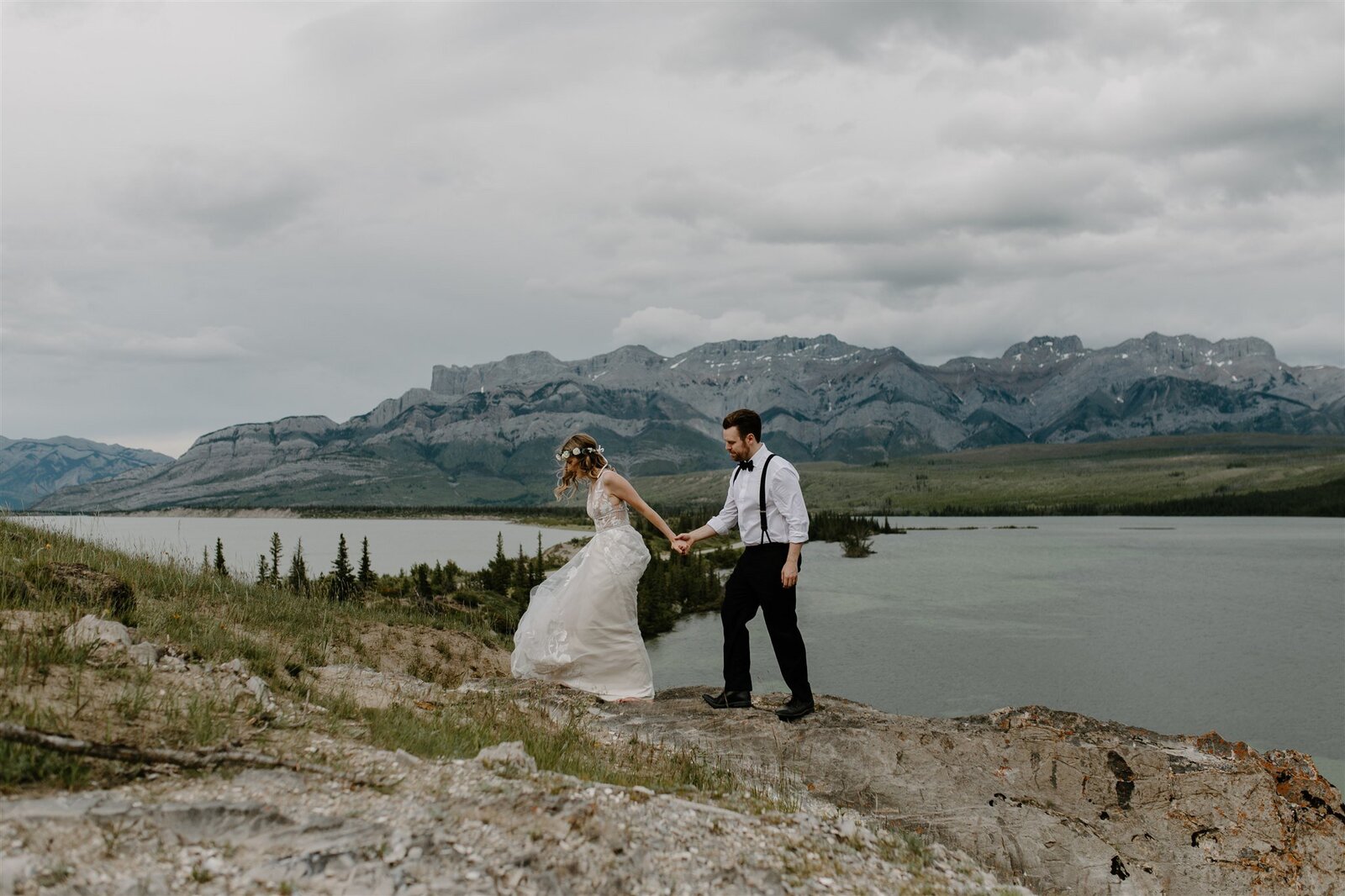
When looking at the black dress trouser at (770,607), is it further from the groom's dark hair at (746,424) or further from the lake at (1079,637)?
the lake at (1079,637)

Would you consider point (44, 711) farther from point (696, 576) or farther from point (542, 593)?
point (696, 576)

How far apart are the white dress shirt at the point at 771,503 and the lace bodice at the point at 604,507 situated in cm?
196

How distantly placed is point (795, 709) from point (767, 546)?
2.02m

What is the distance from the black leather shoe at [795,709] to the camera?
10125mm

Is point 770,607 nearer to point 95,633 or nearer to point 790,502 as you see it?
point 790,502

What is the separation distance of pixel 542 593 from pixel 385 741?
5.45 m

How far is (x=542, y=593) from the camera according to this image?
40.7ft

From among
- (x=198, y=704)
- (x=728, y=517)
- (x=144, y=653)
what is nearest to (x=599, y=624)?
(x=728, y=517)

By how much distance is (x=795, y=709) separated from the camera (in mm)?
10188

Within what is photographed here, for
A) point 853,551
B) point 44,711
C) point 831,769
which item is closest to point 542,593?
point 831,769

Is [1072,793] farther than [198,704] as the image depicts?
Yes

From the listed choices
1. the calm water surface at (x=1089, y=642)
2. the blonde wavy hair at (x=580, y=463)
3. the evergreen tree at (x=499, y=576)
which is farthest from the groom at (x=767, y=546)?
the evergreen tree at (x=499, y=576)

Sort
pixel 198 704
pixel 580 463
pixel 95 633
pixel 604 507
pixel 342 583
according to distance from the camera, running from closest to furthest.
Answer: pixel 198 704 → pixel 95 633 → pixel 580 463 → pixel 604 507 → pixel 342 583

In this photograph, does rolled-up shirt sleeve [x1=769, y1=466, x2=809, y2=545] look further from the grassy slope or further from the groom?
the grassy slope
